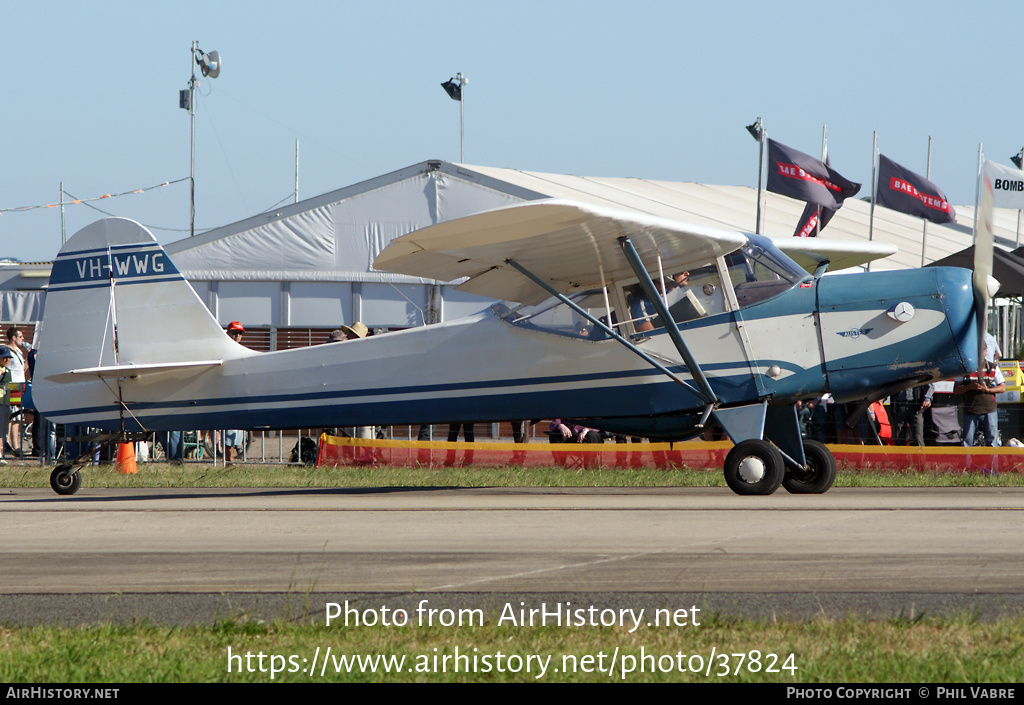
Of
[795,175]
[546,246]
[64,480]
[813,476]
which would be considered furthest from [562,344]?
[795,175]

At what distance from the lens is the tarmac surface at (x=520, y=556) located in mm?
4504

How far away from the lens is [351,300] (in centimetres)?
1867

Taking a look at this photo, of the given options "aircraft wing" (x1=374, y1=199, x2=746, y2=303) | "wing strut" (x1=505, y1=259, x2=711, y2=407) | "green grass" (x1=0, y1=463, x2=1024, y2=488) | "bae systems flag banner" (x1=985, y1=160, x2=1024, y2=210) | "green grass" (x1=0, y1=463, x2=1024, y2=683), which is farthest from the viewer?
"bae systems flag banner" (x1=985, y1=160, x2=1024, y2=210)

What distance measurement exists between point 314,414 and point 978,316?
595 centimetres

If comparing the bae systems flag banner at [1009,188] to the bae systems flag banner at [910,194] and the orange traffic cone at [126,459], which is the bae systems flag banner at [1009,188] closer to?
the bae systems flag banner at [910,194]

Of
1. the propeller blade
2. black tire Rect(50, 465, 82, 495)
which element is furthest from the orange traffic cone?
the propeller blade

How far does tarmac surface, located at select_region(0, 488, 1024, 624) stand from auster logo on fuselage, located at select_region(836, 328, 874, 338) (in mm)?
1348

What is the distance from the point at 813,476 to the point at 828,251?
2958mm

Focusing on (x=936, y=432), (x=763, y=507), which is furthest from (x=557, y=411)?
(x=936, y=432)

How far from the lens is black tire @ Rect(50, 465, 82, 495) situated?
10188mm

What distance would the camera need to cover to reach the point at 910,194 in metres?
21.6

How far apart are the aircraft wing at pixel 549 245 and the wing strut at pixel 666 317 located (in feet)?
0.54

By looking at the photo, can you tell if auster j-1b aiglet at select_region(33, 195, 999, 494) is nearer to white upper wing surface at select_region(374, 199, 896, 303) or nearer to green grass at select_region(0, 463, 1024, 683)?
white upper wing surface at select_region(374, 199, 896, 303)

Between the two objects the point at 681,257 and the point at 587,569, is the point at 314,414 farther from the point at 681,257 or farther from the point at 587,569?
the point at 587,569
